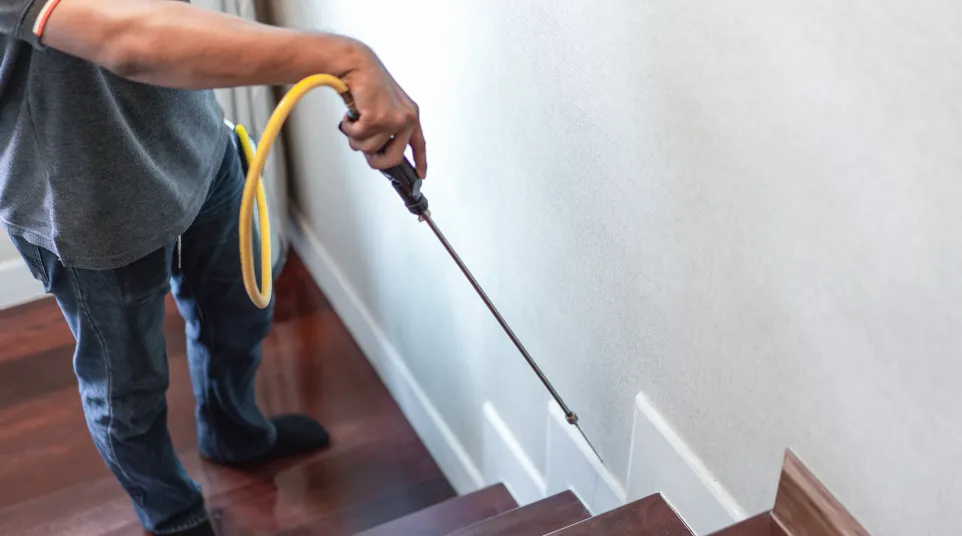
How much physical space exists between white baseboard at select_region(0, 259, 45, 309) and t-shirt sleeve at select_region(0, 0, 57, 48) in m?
1.58

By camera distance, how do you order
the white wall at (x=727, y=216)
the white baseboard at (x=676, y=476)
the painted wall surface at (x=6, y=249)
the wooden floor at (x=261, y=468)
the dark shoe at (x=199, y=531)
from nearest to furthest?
the white wall at (x=727, y=216)
the white baseboard at (x=676, y=476)
the dark shoe at (x=199, y=531)
the wooden floor at (x=261, y=468)
the painted wall surface at (x=6, y=249)

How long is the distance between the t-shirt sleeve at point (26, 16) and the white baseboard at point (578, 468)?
86cm

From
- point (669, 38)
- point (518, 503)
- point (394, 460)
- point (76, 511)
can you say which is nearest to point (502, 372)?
point (518, 503)

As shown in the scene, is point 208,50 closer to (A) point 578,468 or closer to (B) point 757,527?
(B) point 757,527

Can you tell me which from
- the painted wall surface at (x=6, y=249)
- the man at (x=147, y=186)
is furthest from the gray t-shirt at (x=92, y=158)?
the painted wall surface at (x=6, y=249)

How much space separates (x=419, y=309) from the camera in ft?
6.03

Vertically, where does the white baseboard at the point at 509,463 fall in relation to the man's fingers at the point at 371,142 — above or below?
below

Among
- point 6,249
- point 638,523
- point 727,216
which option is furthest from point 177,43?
point 6,249

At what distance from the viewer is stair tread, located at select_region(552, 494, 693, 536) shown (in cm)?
101

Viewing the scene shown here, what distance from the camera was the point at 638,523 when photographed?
40.2 inches

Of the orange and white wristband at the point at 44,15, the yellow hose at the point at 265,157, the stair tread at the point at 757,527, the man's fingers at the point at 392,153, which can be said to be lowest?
the stair tread at the point at 757,527

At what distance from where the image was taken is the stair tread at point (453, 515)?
1642 mm

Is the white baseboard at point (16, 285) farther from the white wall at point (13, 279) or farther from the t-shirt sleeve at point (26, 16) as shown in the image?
the t-shirt sleeve at point (26, 16)

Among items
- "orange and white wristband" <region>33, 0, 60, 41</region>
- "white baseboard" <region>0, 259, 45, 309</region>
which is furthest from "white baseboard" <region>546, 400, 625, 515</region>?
"white baseboard" <region>0, 259, 45, 309</region>
